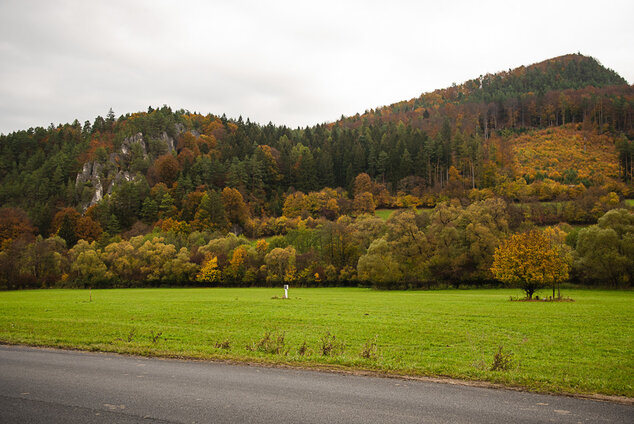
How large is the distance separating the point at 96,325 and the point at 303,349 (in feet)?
54.6

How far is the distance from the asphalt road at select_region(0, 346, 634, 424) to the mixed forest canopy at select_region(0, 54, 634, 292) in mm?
60547

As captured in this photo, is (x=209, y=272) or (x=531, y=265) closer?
(x=531, y=265)

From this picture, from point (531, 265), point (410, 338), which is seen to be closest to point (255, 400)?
point (410, 338)

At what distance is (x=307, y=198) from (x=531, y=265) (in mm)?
102279

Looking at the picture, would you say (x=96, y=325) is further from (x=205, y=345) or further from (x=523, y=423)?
(x=523, y=423)

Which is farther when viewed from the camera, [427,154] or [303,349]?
[427,154]

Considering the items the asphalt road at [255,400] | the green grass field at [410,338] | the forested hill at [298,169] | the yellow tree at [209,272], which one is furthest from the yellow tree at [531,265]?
the forested hill at [298,169]

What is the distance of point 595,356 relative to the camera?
16.0m

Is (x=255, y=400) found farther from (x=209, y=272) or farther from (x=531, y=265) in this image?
(x=209, y=272)

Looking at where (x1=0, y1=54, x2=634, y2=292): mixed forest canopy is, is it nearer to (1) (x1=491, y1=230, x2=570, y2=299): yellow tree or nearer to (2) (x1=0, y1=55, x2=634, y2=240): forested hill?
(2) (x1=0, y1=55, x2=634, y2=240): forested hill

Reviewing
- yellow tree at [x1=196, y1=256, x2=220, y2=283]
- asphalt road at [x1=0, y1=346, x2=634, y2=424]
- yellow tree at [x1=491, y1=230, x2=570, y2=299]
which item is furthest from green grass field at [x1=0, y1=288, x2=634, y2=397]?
yellow tree at [x1=196, y1=256, x2=220, y2=283]

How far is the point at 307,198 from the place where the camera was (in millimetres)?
141375

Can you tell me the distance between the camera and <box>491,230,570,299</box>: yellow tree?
143 feet

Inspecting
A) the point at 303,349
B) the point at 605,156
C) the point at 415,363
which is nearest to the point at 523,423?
the point at 415,363
